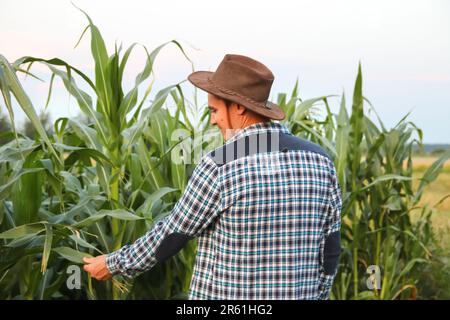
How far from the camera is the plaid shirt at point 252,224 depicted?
5.00 feet

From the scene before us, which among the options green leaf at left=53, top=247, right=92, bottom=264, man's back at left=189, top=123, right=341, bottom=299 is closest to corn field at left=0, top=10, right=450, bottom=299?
green leaf at left=53, top=247, right=92, bottom=264

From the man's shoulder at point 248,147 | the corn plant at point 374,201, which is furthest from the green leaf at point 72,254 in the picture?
the corn plant at point 374,201

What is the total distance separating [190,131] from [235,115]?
3.63ft

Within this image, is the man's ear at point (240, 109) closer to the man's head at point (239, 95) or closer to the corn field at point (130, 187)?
the man's head at point (239, 95)

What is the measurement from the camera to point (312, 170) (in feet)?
5.18

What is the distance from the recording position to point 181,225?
5.16 feet

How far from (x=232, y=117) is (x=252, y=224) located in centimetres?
26

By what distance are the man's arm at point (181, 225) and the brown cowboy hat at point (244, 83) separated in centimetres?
16

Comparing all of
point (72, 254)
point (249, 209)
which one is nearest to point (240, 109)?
point (249, 209)
